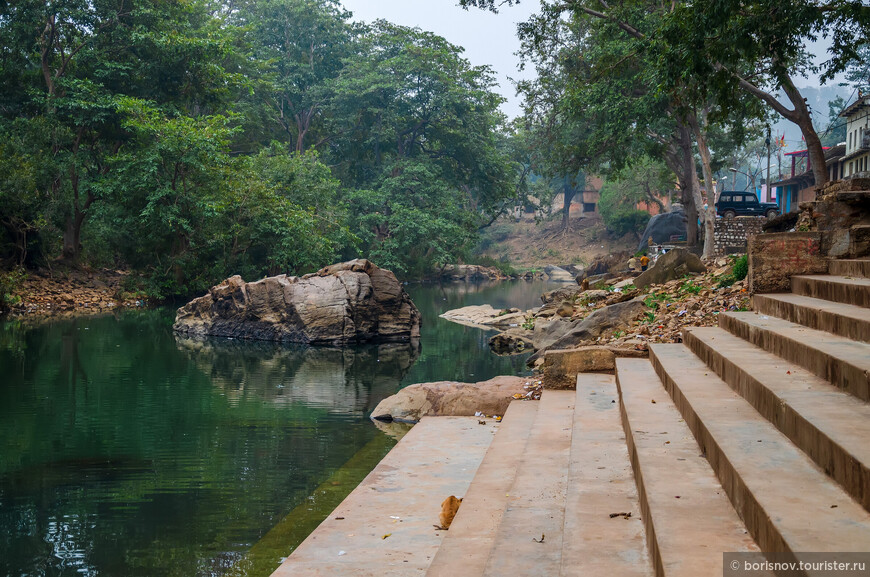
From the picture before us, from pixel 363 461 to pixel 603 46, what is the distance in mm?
17696

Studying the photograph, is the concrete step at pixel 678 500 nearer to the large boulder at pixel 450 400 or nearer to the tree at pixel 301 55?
the large boulder at pixel 450 400

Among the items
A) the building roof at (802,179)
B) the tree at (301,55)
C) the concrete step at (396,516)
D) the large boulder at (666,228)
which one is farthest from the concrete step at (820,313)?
the building roof at (802,179)

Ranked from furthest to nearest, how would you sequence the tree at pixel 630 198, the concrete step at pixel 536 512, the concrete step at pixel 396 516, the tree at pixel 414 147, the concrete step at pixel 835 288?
1. the tree at pixel 630 198
2. the tree at pixel 414 147
3. the concrete step at pixel 835 288
4. the concrete step at pixel 396 516
5. the concrete step at pixel 536 512

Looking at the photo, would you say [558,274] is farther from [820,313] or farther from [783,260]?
[820,313]

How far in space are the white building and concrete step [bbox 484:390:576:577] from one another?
3332 centimetres

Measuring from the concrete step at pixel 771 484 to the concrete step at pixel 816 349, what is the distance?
43 centimetres

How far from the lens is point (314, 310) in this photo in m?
18.6

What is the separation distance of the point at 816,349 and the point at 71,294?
25.8 metres

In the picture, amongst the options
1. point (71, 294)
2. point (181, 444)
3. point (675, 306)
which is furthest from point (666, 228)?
point (181, 444)

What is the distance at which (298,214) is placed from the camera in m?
29.0

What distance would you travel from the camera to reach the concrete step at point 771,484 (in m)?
2.54

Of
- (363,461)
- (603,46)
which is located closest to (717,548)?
(363,461)

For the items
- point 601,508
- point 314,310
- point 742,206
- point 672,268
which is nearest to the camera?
point 601,508

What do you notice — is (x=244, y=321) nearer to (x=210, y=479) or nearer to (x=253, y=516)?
(x=210, y=479)
